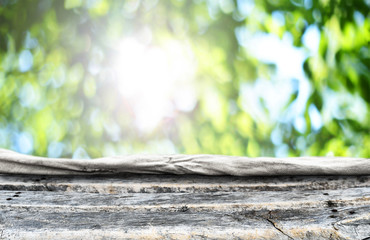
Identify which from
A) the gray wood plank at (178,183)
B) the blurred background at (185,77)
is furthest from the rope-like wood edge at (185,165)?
the blurred background at (185,77)

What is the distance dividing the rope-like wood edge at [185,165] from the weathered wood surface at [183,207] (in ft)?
0.11

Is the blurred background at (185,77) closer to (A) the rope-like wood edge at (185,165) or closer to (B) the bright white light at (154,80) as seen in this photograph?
(B) the bright white light at (154,80)

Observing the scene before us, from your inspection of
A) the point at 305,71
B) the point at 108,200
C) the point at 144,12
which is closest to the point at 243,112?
the point at 305,71

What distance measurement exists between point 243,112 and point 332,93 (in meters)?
0.43

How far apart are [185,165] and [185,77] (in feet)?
2.22

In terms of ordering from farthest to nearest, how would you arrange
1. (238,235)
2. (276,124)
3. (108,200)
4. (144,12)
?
1. (144,12)
2. (276,124)
3. (108,200)
4. (238,235)

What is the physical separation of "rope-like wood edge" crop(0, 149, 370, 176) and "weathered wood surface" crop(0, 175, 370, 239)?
0.03m

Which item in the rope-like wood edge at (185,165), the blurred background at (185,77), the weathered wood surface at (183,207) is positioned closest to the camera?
the weathered wood surface at (183,207)

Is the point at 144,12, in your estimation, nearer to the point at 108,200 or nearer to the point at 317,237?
the point at 108,200

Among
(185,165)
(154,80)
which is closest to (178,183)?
(185,165)

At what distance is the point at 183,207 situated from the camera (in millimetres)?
989

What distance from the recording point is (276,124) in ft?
5.49

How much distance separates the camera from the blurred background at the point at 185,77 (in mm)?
1670

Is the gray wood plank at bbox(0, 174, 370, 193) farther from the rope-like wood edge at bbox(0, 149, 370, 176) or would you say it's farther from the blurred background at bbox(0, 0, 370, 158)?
the blurred background at bbox(0, 0, 370, 158)
